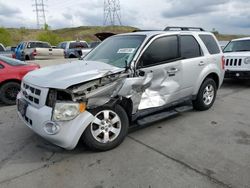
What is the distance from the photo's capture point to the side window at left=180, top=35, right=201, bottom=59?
466 centimetres

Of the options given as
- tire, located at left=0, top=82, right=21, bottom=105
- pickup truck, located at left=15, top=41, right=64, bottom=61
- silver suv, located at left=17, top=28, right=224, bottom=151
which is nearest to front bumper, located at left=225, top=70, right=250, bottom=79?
silver suv, located at left=17, top=28, right=224, bottom=151

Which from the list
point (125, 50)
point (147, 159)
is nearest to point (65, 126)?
point (147, 159)

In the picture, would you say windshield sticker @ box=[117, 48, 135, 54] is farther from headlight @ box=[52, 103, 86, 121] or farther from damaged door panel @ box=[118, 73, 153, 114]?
headlight @ box=[52, 103, 86, 121]

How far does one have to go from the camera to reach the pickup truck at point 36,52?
1820 centimetres

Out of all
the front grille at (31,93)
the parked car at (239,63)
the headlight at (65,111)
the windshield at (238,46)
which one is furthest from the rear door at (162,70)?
the windshield at (238,46)

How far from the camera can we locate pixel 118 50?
4242 mm

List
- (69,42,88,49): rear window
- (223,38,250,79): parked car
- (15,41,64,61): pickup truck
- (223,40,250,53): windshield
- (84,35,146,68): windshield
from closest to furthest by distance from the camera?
(84,35,146,68): windshield
(223,38,250,79): parked car
(223,40,250,53): windshield
(15,41,64,61): pickup truck
(69,42,88,49): rear window

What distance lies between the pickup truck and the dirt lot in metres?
14.8

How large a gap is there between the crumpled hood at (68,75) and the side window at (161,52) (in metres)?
0.60

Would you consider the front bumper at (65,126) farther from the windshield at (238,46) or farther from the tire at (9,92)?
the windshield at (238,46)

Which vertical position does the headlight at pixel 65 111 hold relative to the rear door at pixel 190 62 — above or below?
below

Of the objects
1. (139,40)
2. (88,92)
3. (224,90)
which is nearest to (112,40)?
(139,40)

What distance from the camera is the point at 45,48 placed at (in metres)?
18.8

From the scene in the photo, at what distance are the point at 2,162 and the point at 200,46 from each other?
4.29m
